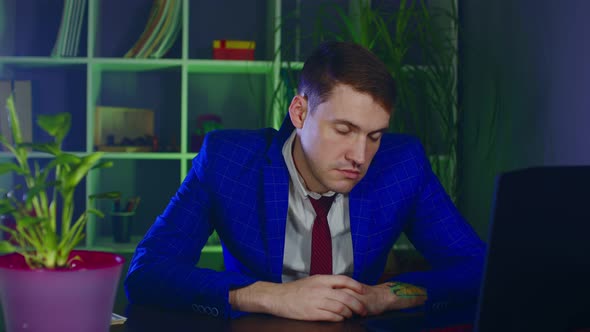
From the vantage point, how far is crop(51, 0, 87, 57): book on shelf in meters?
3.00

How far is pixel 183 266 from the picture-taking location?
138cm

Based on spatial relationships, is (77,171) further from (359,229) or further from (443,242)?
(443,242)

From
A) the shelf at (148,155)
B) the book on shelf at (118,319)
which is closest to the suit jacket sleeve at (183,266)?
the book on shelf at (118,319)

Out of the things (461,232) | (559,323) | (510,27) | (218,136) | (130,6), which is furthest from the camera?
(130,6)

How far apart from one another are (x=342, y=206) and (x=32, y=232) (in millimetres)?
1059

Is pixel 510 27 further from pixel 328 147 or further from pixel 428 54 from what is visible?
pixel 328 147

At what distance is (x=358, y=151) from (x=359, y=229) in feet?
0.76

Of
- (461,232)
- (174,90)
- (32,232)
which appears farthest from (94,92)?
(32,232)

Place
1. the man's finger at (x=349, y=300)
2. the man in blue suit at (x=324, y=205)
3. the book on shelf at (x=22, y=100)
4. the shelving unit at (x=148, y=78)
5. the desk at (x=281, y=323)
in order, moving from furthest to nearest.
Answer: the shelving unit at (x=148, y=78)
the book on shelf at (x=22, y=100)
the man in blue suit at (x=324, y=205)
the man's finger at (x=349, y=300)
the desk at (x=281, y=323)

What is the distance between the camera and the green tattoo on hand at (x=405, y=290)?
4.35 ft

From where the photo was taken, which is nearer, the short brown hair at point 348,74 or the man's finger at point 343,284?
the man's finger at point 343,284

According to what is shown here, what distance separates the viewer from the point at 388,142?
5.94 feet

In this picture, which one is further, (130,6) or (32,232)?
(130,6)

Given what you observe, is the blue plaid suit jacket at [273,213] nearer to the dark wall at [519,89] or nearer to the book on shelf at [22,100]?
the dark wall at [519,89]
